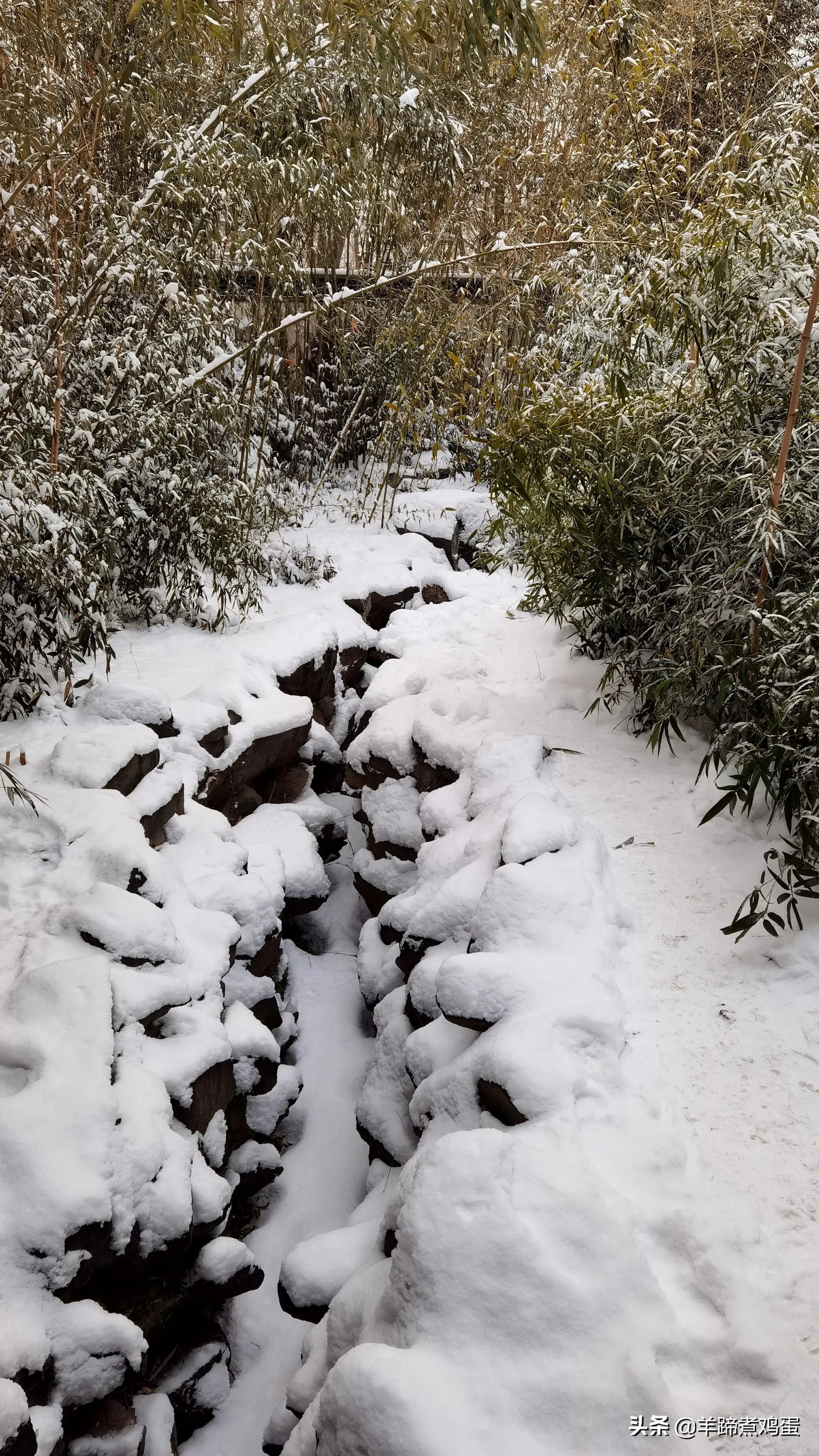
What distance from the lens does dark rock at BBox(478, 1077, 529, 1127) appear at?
163 cm

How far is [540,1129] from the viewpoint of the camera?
1.57 m

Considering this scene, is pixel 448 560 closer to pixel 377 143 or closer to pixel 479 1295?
pixel 377 143

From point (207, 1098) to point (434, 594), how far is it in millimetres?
3878

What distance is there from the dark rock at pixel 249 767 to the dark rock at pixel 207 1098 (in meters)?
1.09

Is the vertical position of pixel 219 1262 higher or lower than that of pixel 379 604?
lower

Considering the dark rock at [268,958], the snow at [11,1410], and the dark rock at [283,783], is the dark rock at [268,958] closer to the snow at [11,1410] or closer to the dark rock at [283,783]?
the dark rock at [283,783]

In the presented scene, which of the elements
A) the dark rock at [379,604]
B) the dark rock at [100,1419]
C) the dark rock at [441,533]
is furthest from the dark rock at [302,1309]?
the dark rock at [441,533]

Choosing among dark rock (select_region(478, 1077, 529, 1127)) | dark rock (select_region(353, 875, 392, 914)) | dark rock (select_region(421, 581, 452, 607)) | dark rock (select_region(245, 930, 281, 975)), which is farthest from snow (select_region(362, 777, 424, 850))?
dark rock (select_region(421, 581, 452, 607))

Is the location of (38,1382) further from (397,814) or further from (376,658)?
(376,658)

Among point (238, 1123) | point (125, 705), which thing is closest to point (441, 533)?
point (125, 705)

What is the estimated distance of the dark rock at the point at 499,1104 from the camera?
163 centimetres

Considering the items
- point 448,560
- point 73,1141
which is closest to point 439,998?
point 73,1141

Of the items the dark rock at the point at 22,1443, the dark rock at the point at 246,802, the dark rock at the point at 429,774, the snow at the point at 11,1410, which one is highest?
the dark rock at the point at 429,774

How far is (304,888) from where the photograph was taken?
3312mm
